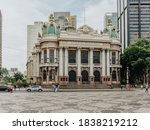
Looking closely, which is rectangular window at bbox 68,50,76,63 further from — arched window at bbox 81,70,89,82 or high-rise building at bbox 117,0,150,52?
high-rise building at bbox 117,0,150,52

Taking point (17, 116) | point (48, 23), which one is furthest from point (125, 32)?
point (17, 116)

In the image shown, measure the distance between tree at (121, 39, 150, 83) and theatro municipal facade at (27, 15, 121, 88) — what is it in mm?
3524

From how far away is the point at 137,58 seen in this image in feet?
258

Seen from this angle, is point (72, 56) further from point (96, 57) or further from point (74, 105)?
point (74, 105)

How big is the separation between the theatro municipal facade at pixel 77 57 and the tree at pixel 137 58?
3.52 m

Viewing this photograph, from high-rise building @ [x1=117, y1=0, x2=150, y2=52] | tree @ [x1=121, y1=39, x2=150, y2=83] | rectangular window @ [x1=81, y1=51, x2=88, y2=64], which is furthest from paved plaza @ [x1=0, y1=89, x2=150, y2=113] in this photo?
high-rise building @ [x1=117, y1=0, x2=150, y2=52]

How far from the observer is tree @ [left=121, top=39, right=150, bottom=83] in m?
74.9

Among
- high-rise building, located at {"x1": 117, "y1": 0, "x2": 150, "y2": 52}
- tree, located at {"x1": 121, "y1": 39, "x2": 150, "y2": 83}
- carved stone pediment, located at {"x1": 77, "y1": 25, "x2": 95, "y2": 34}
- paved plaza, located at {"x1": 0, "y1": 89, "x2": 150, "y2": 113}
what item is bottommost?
paved plaza, located at {"x1": 0, "y1": 89, "x2": 150, "y2": 113}

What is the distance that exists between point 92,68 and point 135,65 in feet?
38.1

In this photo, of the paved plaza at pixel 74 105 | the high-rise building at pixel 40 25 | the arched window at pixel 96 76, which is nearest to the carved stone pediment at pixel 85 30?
the high-rise building at pixel 40 25

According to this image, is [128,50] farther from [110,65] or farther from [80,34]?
[80,34]

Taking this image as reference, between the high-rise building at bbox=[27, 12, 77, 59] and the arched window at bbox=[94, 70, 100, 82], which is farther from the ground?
the high-rise building at bbox=[27, 12, 77, 59]

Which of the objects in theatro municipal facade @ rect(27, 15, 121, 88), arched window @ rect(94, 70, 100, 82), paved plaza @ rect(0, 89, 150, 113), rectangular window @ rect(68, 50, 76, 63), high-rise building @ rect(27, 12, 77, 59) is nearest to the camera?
paved plaza @ rect(0, 89, 150, 113)

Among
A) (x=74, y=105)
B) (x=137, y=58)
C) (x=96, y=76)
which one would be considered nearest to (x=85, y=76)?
(x=96, y=76)
